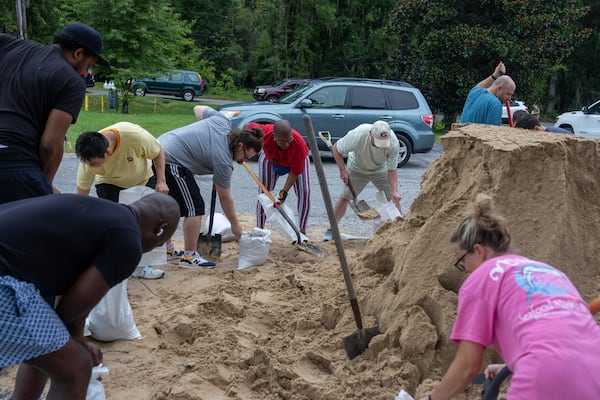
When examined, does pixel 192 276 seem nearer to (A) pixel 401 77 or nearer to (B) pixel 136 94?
(A) pixel 401 77

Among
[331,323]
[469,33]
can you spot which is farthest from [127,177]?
[469,33]

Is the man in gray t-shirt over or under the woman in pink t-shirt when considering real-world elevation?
under

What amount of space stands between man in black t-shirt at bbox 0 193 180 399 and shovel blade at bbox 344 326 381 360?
1.73 m

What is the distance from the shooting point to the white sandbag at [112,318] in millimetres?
3768

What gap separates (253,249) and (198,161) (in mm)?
969

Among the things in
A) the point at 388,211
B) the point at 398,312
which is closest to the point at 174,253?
the point at 388,211

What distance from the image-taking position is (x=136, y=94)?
26.3m

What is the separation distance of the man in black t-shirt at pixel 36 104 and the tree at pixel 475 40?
15449mm

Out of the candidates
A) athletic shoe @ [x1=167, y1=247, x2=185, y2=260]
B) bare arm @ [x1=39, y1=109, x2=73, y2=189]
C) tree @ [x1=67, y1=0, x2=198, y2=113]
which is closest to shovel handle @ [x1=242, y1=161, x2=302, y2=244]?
athletic shoe @ [x1=167, y1=247, x2=185, y2=260]

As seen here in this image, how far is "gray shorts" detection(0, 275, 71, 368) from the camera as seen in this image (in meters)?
2.02

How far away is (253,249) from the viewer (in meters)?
5.54

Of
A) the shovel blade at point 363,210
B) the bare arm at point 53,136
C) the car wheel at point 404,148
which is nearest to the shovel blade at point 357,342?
the bare arm at point 53,136

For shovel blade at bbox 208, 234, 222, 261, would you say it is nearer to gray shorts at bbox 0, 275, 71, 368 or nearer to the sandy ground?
the sandy ground

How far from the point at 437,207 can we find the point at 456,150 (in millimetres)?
404
